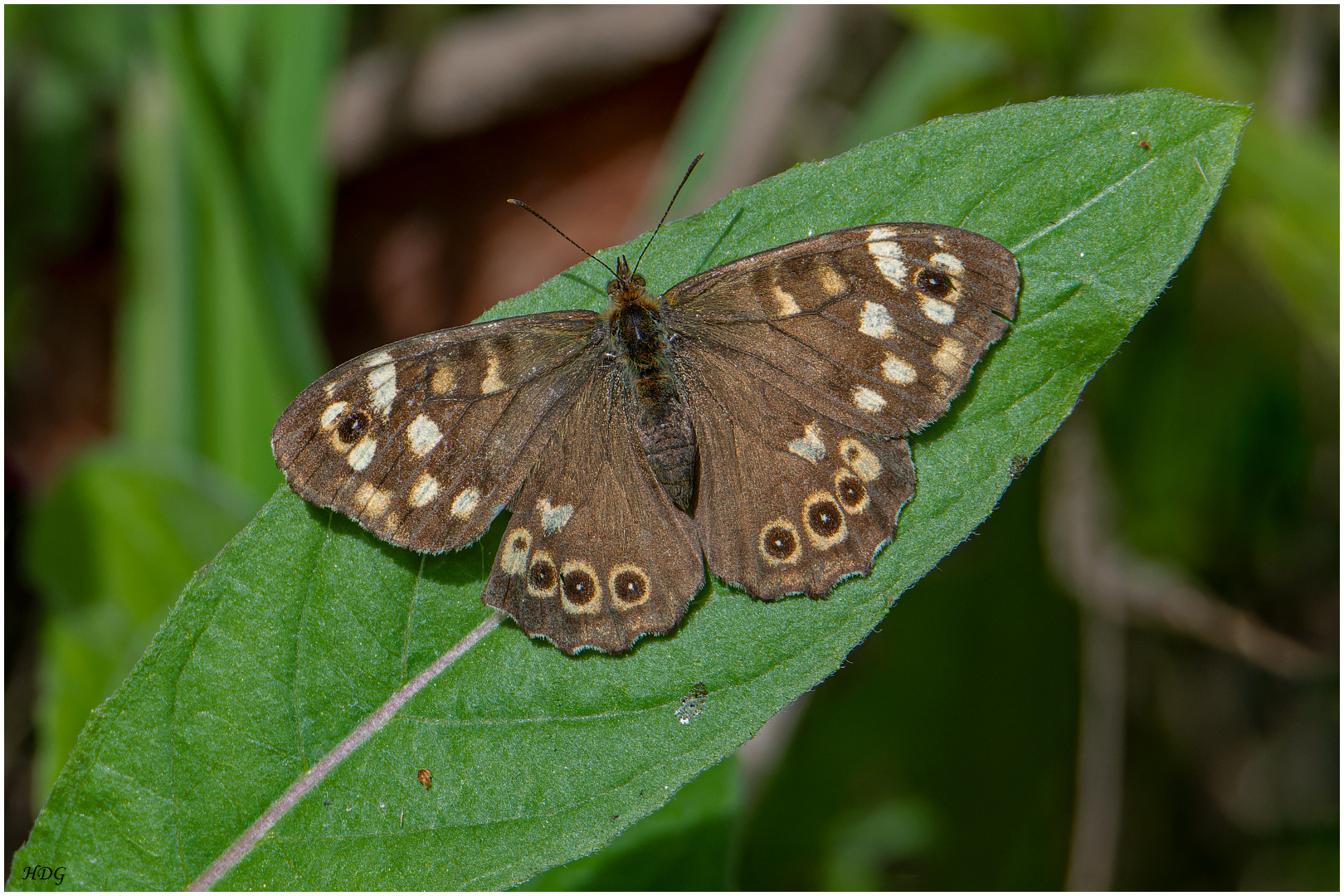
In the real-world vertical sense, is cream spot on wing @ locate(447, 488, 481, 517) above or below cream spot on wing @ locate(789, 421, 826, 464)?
below

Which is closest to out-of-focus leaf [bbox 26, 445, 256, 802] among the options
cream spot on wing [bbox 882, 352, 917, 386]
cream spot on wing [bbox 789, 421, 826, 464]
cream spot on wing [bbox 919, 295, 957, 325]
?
cream spot on wing [bbox 789, 421, 826, 464]

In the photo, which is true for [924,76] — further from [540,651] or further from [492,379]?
[540,651]

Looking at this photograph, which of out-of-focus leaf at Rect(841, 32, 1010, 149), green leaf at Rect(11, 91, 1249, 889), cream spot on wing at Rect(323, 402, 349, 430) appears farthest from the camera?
out-of-focus leaf at Rect(841, 32, 1010, 149)

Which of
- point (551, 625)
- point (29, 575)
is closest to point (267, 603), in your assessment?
point (551, 625)

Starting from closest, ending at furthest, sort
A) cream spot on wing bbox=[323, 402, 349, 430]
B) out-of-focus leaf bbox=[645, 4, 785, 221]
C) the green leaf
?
the green leaf, cream spot on wing bbox=[323, 402, 349, 430], out-of-focus leaf bbox=[645, 4, 785, 221]

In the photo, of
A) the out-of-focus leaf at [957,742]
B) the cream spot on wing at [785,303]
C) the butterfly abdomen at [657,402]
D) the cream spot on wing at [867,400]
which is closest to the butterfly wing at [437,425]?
the butterfly abdomen at [657,402]

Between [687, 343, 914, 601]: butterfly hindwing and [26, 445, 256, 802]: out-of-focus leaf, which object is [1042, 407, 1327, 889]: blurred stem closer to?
[687, 343, 914, 601]: butterfly hindwing

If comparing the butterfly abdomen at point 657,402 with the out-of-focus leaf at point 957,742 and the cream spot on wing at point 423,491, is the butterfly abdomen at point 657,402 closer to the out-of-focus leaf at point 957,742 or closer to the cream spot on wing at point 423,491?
the cream spot on wing at point 423,491

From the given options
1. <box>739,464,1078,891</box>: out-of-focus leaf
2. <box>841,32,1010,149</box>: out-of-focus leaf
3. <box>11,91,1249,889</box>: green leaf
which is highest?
<box>841,32,1010,149</box>: out-of-focus leaf
